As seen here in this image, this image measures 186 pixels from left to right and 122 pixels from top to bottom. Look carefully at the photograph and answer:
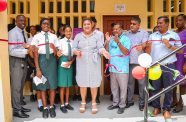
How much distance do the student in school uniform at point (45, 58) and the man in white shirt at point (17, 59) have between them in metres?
0.22

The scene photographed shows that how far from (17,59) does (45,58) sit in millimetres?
508

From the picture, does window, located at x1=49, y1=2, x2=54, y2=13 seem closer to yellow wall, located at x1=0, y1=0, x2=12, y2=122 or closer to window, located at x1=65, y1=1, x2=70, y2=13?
window, located at x1=65, y1=1, x2=70, y2=13

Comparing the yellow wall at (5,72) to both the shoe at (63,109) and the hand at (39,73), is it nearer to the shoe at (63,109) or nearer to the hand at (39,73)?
the hand at (39,73)

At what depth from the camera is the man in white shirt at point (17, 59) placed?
543cm

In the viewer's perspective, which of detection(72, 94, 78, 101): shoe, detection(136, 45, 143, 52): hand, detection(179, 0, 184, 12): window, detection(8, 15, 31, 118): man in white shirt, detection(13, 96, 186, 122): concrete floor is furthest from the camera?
detection(179, 0, 184, 12): window

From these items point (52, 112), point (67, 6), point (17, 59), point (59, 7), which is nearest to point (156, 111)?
point (52, 112)

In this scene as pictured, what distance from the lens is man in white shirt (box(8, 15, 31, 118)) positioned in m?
5.43

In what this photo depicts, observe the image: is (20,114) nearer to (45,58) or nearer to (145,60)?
(45,58)

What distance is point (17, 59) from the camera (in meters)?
5.52

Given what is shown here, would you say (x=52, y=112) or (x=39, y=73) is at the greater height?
(x=39, y=73)

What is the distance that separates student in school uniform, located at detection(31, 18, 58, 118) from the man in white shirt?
0.22 metres

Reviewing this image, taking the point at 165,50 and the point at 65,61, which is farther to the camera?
the point at 65,61

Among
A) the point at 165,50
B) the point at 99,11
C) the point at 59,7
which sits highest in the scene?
the point at 59,7

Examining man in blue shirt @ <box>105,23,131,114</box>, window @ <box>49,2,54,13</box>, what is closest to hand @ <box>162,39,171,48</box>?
man in blue shirt @ <box>105,23,131,114</box>
